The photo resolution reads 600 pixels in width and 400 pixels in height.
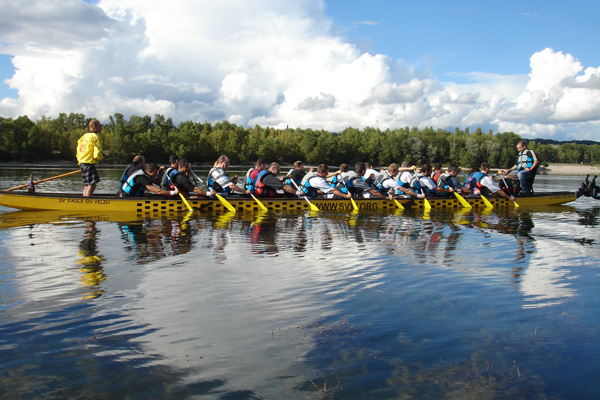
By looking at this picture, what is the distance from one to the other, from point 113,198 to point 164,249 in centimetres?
607

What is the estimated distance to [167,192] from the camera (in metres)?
15.4

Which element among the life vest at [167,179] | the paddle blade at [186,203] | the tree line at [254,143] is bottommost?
the paddle blade at [186,203]

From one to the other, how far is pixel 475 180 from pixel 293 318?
53.0 ft

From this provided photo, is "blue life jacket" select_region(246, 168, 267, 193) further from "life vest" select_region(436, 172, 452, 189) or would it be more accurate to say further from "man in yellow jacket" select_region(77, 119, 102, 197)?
"life vest" select_region(436, 172, 452, 189)

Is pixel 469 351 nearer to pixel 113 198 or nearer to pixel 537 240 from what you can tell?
pixel 537 240

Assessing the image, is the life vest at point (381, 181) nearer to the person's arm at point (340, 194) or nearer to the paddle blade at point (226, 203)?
the person's arm at point (340, 194)

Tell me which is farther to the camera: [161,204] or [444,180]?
[444,180]

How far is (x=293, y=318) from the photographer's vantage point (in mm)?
Result: 5898

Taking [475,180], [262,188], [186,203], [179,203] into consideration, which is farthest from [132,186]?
[475,180]

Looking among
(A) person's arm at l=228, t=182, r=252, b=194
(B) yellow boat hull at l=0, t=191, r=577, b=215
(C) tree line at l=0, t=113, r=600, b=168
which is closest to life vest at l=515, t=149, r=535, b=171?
(B) yellow boat hull at l=0, t=191, r=577, b=215

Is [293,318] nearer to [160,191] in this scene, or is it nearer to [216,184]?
[160,191]

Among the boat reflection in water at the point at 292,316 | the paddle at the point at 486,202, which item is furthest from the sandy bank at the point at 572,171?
the boat reflection in water at the point at 292,316

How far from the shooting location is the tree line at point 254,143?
101 metres

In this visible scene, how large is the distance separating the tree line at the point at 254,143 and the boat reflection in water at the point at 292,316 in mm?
95627
